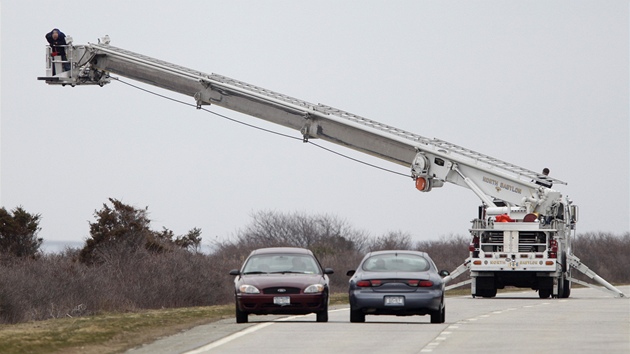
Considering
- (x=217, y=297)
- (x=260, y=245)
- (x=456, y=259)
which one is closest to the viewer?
(x=217, y=297)

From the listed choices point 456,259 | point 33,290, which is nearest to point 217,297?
point 33,290

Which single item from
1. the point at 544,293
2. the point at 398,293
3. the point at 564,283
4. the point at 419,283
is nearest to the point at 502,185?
the point at 544,293

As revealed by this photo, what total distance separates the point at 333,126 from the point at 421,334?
1550 centimetres

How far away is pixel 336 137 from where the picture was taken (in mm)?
36969

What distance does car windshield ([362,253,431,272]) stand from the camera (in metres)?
26.2

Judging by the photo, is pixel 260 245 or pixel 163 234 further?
pixel 260 245

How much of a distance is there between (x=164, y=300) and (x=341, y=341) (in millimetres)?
22776

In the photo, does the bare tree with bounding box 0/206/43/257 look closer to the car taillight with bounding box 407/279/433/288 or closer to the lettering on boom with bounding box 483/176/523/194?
the lettering on boom with bounding box 483/176/523/194

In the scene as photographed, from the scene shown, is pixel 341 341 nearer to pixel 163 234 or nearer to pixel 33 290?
pixel 33 290

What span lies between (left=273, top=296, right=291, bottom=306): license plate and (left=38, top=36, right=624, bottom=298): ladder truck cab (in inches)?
479

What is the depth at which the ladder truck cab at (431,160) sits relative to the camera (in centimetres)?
3709

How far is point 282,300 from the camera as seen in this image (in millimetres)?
25000

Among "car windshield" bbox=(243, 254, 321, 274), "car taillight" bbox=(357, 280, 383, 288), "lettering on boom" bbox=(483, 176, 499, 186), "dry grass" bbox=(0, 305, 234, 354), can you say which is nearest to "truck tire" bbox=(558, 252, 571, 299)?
"lettering on boom" bbox=(483, 176, 499, 186)

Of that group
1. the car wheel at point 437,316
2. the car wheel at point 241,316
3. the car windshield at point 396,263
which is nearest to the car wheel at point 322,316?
the car windshield at point 396,263
